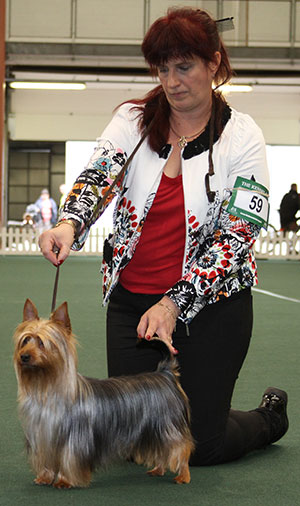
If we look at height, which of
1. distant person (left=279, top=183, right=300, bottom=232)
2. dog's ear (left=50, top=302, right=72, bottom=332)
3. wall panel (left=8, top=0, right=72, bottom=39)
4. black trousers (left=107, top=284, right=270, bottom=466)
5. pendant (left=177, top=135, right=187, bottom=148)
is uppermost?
wall panel (left=8, top=0, right=72, bottom=39)

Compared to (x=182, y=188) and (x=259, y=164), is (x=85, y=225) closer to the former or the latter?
(x=182, y=188)

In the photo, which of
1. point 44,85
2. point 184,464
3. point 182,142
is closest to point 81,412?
point 184,464

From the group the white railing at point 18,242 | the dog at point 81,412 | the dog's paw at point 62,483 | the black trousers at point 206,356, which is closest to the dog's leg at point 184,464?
the dog at point 81,412

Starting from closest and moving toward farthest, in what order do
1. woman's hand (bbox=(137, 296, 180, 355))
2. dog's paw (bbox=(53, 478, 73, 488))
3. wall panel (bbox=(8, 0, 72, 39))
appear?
1. woman's hand (bbox=(137, 296, 180, 355))
2. dog's paw (bbox=(53, 478, 73, 488))
3. wall panel (bbox=(8, 0, 72, 39))

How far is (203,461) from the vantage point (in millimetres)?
2854

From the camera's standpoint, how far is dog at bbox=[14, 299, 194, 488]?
2270mm

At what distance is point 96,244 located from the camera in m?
16.8

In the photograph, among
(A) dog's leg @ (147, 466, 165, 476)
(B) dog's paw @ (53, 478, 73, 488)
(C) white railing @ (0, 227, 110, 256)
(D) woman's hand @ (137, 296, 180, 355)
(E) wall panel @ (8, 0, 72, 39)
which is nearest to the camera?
(D) woman's hand @ (137, 296, 180, 355)

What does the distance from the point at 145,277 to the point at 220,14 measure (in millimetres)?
13426

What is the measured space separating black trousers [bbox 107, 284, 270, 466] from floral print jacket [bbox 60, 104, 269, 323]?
0.12m

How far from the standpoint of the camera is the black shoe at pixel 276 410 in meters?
3.15

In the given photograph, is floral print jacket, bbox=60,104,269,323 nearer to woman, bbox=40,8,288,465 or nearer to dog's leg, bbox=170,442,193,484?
woman, bbox=40,8,288,465

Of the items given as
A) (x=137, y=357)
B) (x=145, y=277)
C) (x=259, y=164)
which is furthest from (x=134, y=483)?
(x=259, y=164)

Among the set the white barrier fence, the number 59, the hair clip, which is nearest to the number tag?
the number 59
